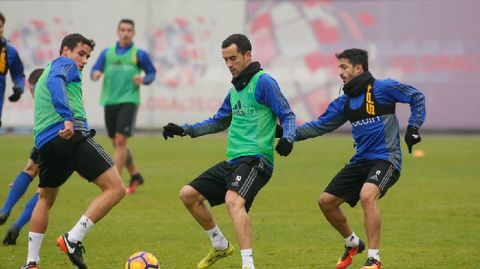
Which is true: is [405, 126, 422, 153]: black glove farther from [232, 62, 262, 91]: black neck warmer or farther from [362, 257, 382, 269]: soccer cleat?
[232, 62, 262, 91]: black neck warmer

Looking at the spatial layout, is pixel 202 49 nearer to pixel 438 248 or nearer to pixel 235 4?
pixel 235 4

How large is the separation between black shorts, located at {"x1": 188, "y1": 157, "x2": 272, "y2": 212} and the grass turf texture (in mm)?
786

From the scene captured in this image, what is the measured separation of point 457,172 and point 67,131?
11417mm

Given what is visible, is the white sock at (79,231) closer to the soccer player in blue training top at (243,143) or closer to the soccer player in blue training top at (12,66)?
the soccer player in blue training top at (243,143)

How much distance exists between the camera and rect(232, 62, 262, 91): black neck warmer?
916cm

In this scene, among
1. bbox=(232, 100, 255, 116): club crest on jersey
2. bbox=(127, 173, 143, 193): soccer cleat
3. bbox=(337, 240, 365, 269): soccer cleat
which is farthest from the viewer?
bbox=(127, 173, 143, 193): soccer cleat

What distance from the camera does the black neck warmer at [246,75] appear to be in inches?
361

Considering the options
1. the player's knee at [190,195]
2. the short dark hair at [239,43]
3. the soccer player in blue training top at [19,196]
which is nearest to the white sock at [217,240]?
the player's knee at [190,195]

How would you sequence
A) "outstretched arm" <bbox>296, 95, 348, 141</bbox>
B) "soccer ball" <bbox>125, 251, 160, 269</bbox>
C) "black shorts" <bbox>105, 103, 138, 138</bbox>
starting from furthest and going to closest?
"black shorts" <bbox>105, 103, 138, 138</bbox>, "outstretched arm" <bbox>296, 95, 348, 141</bbox>, "soccer ball" <bbox>125, 251, 160, 269</bbox>

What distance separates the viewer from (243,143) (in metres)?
9.12

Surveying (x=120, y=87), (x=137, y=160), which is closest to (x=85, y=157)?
(x=120, y=87)

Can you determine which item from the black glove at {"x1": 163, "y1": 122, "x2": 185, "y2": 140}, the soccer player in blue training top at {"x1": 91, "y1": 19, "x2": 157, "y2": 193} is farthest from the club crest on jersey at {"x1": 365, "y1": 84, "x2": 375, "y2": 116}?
the soccer player in blue training top at {"x1": 91, "y1": 19, "x2": 157, "y2": 193}

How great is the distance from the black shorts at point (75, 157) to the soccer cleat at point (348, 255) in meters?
2.34

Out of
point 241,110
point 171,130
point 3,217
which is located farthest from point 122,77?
point 241,110
